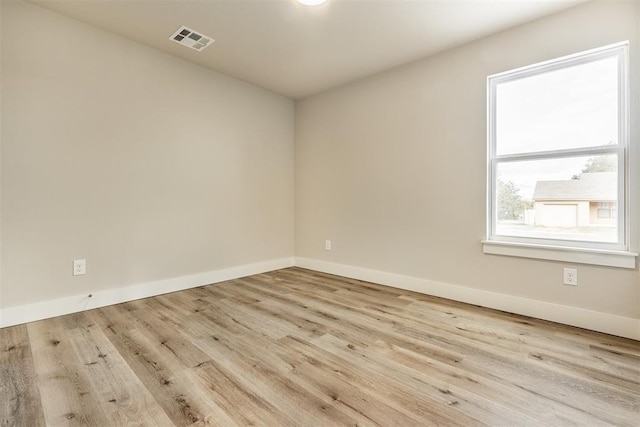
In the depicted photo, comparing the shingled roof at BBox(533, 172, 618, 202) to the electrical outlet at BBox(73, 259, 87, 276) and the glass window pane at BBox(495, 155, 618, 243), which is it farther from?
the electrical outlet at BBox(73, 259, 87, 276)

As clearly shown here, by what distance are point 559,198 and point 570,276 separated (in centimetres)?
59

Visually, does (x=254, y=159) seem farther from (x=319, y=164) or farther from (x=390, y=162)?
(x=390, y=162)

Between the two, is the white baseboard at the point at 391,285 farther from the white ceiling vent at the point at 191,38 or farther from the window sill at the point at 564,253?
the white ceiling vent at the point at 191,38

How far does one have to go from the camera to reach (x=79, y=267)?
94.3 inches

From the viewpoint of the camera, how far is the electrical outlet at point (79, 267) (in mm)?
2377

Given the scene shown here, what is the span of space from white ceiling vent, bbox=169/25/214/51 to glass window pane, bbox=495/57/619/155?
2.61 metres

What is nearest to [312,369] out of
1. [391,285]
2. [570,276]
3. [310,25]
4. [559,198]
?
[391,285]

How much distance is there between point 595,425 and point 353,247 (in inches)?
96.8

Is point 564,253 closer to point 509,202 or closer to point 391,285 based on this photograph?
point 509,202

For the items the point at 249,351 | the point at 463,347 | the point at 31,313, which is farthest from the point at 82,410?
the point at 463,347

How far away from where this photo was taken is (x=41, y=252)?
2234mm

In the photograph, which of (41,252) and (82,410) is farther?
(41,252)

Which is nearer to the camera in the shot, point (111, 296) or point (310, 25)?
point (310, 25)

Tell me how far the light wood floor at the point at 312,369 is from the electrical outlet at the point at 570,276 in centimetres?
33
